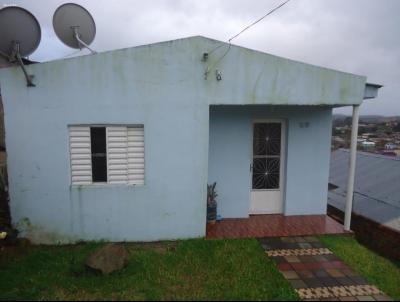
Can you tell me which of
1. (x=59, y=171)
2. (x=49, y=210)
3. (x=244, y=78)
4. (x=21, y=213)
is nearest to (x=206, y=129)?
(x=244, y=78)

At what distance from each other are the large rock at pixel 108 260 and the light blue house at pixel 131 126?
1.14 meters

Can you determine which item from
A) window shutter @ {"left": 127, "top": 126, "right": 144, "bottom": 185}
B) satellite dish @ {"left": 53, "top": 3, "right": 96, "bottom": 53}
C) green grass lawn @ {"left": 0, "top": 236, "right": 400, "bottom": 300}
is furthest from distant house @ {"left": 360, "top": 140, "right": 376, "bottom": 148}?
satellite dish @ {"left": 53, "top": 3, "right": 96, "bottom": 53}

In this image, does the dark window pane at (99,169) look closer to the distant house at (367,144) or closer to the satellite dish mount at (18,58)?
the satellite dish mount at (18,58)

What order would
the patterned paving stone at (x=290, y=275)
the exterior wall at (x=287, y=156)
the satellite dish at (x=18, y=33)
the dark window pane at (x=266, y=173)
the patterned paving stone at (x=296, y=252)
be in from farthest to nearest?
1. the dark window pane at (x=266, y=173)
2. the exterior wall at (x=287, y=156)
3. the patterned paving stone at (x=296, y=252)
4. the satellite dish at (x=18, y=33)
5. the patterned paving stone at (x=290, y=275)

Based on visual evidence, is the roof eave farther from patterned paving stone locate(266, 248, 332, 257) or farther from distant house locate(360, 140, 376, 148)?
distant house locate(360, 140, 376, 148)

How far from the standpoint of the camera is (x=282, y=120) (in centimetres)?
750

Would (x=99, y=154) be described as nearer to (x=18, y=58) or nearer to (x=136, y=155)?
(x=136, y=155)

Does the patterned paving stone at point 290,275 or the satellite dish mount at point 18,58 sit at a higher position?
the satellite dish mount at point 18,58

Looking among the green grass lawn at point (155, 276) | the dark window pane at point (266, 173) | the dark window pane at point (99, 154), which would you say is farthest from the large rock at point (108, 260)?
the dark window pane at point (266, 173)

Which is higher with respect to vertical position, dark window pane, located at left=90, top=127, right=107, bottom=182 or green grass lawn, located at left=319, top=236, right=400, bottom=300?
dark window pane, located at left=90, top=127, right=107, bottom=182

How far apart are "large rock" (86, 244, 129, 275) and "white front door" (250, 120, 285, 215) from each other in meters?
3.96

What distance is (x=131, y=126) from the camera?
5.96 meters

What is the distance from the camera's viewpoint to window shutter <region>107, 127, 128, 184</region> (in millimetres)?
A: 5945

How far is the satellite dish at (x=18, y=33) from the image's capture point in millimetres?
5430
